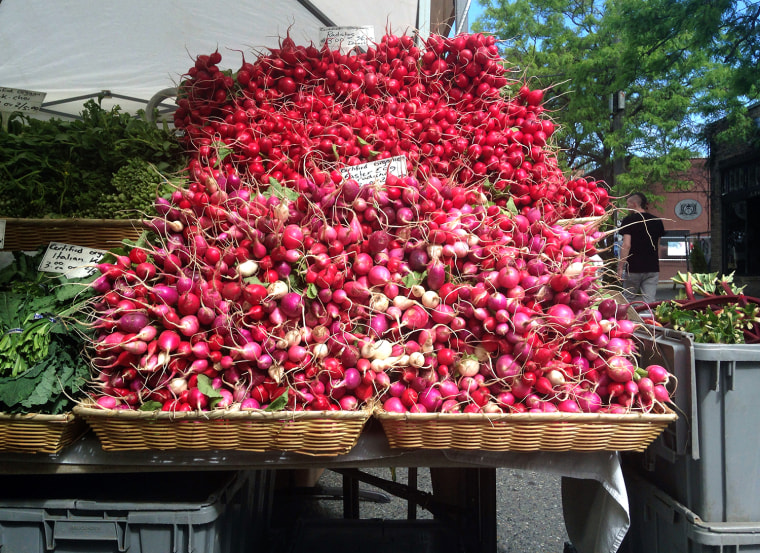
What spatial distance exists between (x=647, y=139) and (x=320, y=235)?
15.2 m

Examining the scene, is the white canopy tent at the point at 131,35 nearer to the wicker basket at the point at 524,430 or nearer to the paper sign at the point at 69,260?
the paper sign at the point at 69,260

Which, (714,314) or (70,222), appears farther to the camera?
(70,222)

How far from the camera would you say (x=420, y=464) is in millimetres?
1479

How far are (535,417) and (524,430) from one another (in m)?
0.06

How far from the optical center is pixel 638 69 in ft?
35.9

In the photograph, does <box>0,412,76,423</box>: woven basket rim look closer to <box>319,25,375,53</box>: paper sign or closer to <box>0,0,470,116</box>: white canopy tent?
<box>319,25,375,53</box>: paper sign

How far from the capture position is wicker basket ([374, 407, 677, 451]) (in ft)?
4.40

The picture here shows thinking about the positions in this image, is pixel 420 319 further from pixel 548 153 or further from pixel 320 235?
pixel 548 153

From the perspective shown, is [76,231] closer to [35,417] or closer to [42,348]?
[42,348]

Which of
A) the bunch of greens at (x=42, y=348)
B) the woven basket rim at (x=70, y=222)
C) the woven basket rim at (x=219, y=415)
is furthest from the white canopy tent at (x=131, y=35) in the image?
the woven basket rim at (x=219, y=415)

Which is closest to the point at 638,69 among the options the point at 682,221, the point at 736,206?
the point at 736,206

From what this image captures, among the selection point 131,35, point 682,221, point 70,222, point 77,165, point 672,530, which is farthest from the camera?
point 682,221

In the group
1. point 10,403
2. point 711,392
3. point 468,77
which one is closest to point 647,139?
point 468,77

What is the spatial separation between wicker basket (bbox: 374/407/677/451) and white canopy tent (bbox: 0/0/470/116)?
310cm
